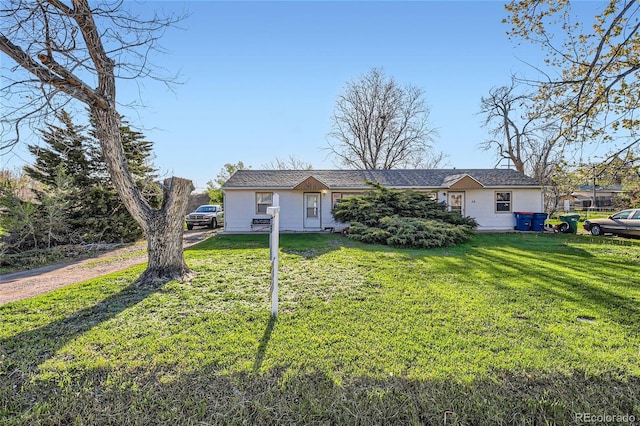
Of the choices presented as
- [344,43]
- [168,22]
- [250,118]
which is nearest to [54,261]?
[168,22]

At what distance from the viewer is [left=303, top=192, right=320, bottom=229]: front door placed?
55.1 feet

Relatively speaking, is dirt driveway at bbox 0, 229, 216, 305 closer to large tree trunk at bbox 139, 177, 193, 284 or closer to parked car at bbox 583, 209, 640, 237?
large tree trunk at bbox 139, 177, 193, 284

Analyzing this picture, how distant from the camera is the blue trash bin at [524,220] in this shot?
52.3 ft

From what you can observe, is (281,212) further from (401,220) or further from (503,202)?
(503,202)

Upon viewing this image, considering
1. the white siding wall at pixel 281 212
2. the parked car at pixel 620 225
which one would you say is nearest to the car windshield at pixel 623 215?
the parked car at pixel 620 225

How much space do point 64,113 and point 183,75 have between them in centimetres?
232

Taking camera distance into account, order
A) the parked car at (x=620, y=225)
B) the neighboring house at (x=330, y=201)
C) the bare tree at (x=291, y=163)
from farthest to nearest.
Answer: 1. the bare tree at (x=291, y=163)
2. the neighboring house at (x=330, y=201)
3. the parked car at (x=620, y=225)

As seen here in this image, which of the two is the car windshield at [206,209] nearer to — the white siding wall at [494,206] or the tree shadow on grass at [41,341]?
the tree shadow on grass at [41,341]

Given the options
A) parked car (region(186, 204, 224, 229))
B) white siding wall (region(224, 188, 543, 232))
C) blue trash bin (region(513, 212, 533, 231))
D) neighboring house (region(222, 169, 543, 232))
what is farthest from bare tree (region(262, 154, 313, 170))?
blue trash bin (region(513, 212, 533, 231))

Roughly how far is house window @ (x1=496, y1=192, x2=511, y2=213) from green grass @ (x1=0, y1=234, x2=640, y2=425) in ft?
36.6

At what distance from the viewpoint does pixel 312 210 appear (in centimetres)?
1691

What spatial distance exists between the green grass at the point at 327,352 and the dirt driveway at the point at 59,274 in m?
0.90

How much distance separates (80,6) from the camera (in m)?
5.38

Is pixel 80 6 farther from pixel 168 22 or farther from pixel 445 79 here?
pixel 445 79
